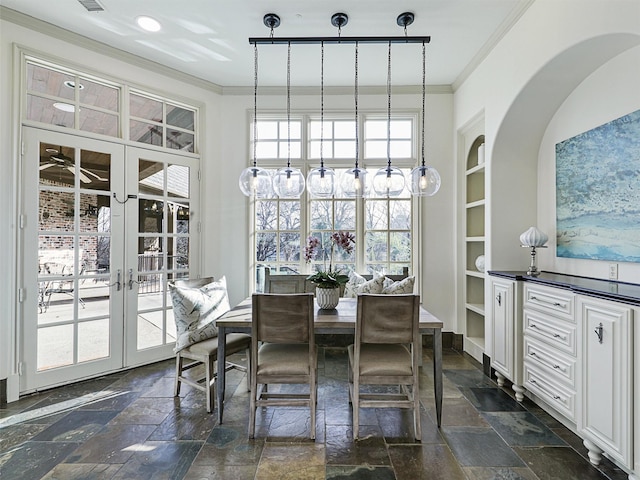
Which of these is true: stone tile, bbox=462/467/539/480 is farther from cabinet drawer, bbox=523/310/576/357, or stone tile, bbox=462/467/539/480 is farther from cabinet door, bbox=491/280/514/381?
cabinet door, bbox=491/280/514/381

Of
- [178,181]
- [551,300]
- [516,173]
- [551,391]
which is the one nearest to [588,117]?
[516,173]

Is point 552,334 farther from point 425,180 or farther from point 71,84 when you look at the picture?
point 71,84

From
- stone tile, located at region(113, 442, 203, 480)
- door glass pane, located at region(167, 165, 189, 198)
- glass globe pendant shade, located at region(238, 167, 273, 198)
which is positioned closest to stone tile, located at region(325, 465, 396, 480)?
stone tile, located at region(113, 442, 203, 480)

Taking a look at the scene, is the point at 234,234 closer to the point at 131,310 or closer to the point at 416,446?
the point at 131,310

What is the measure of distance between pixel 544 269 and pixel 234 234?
3.37 meters

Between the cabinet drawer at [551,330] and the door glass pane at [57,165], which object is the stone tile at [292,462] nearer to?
the cabinet drawer at [551,330]

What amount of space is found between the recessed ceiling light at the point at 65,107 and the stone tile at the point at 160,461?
297cm

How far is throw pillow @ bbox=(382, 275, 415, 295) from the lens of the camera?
11.9 ft

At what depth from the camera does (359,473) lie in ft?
6.44

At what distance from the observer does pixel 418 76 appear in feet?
13.1

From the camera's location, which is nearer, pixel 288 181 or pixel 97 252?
pixel 288 181

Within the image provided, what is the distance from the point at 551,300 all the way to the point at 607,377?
618 millimetres

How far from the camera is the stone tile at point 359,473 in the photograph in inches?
75.8

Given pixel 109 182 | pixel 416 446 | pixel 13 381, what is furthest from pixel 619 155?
pixel 13 381
